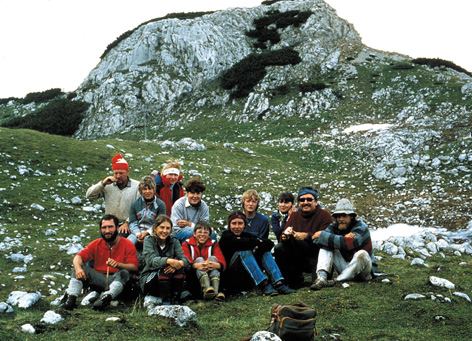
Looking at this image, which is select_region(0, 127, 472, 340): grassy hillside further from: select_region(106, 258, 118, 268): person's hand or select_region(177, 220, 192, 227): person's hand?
select_region(177, 220, 192, 227): person's hand

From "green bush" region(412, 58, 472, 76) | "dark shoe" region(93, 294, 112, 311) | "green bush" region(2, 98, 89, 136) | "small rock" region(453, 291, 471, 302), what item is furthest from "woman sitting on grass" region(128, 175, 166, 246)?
"green bush" region(412, 58, 472, 76)

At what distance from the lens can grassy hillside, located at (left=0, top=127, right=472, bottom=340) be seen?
213 inches

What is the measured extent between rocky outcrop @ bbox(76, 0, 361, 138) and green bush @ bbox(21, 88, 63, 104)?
11758 millimetres

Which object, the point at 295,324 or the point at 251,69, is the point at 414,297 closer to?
the point at 295,324

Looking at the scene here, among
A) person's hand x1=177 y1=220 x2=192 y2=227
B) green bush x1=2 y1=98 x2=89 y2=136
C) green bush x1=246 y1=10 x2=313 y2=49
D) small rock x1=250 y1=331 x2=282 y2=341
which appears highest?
green bush x1=246 y1=10 x2=313 y2=49

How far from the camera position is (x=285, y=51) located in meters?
55.8

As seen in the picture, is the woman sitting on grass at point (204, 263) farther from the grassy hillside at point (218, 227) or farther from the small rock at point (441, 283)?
the small rock at point (441, 283)

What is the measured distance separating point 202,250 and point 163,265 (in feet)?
3.49

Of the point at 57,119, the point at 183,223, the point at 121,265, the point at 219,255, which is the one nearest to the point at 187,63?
the point at 57,119

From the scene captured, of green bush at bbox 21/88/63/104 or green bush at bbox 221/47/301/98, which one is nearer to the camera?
green bush at bbox 221/47/301/98

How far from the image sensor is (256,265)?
7.72 metres

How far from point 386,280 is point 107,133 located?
50390mm

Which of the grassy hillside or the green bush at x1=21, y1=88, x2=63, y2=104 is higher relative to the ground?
the green bush at x1=21, y1=88, x2=63, y2=104

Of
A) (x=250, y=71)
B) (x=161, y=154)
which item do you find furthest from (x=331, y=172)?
(x=250, y=71)
